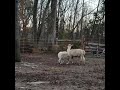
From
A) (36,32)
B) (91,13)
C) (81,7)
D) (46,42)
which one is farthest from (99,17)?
(46,42)

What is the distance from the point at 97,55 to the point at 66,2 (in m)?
11.1

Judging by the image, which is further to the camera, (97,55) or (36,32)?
(36,32)

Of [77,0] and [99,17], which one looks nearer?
[99,17]

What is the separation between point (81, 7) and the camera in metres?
26.6
